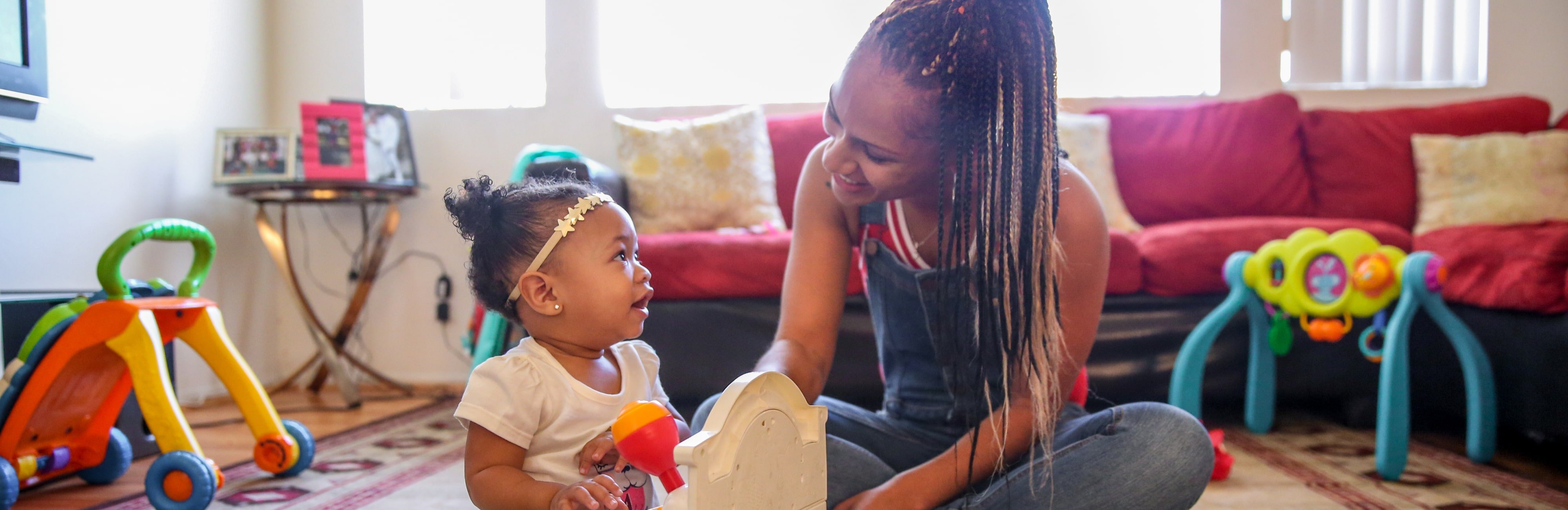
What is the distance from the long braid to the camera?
0.81 metres

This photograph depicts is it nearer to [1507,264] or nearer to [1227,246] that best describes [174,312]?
[1227,246]

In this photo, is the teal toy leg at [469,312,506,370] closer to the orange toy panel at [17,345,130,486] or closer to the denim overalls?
the orange toy panel at [17,345,130,486]

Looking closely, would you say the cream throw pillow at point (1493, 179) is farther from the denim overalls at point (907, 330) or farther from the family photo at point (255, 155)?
the family photo at point (255, 155)

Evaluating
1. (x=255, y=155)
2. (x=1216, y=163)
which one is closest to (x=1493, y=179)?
(x=1216, y=163)

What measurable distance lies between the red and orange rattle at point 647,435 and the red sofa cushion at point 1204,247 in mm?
1655

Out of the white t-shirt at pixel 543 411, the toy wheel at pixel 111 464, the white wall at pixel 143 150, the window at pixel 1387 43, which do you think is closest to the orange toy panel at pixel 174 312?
the toy wheel at pixel 111 464

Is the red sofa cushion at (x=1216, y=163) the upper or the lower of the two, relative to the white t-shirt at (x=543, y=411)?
upper

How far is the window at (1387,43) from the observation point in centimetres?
286

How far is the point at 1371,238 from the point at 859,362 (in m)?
1.02

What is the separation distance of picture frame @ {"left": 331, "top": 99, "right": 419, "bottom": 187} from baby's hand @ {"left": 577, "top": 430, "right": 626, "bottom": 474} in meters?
2.05

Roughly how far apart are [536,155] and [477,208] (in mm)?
1153

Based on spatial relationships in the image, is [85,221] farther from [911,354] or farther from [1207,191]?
[1207,191]

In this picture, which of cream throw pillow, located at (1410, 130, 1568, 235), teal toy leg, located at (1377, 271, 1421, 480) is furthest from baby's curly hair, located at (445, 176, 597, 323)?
cream throw pillow, located at (1410, 130, 1568, 235)

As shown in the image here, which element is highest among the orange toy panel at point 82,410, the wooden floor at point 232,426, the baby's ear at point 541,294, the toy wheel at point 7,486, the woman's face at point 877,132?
the woman's face at point 877,132
